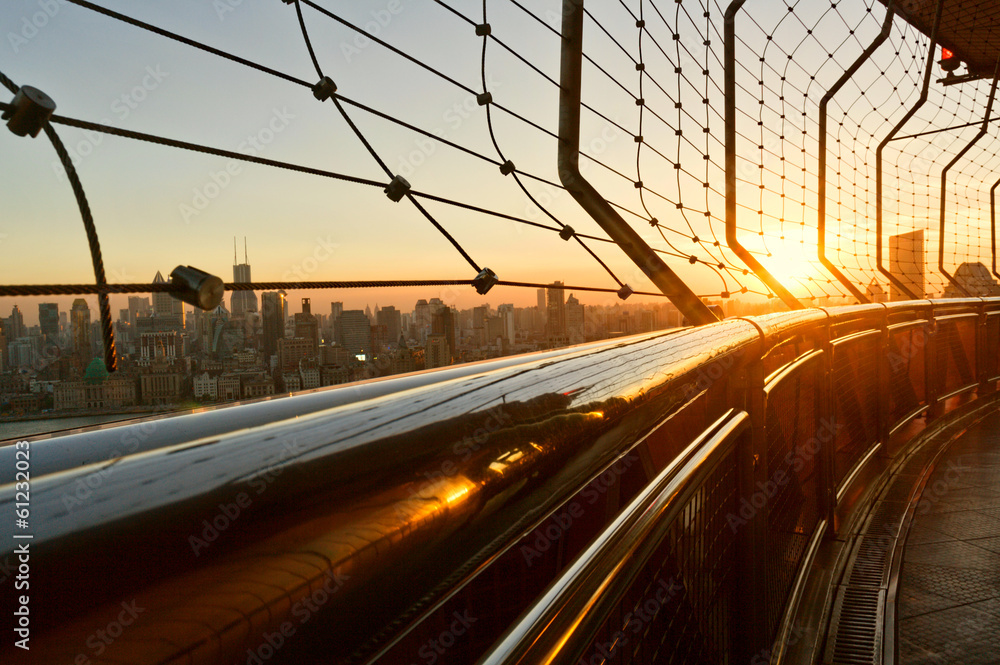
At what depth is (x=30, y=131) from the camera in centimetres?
66

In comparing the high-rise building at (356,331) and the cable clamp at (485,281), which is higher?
Result: the cable clamp at (485,281)

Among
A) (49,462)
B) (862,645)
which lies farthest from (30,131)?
(862,645)

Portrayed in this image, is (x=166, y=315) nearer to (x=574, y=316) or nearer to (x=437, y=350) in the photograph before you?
(x=437, y=350)

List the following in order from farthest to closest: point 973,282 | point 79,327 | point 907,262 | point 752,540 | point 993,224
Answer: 1. point 993,224
2. point 973,282
3. point 907,262
4. point 752,540
5. point 79,327

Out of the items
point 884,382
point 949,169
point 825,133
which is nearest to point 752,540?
point 884,382

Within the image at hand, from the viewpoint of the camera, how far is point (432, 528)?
12.7 inches

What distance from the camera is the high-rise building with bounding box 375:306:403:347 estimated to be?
76.7 inches

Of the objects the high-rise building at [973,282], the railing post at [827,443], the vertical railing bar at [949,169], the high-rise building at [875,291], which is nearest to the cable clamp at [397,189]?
the railing post at [827,443]

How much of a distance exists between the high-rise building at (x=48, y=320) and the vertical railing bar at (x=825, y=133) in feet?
12.7

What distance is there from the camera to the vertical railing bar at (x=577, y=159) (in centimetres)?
178

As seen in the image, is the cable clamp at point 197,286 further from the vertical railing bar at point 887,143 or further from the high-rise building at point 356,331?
the vertical railing bar at point 887,143

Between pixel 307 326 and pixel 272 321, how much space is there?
135 millimetres

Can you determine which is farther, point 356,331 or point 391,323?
point 391,323

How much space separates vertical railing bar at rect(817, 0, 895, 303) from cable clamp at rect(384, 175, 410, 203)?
3.28m
